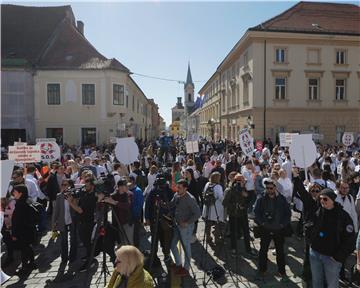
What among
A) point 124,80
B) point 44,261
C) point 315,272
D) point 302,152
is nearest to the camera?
point 315,272

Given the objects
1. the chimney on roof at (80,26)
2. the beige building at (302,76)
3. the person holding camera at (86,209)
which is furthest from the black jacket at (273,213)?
the chimney on roof at (80,26)

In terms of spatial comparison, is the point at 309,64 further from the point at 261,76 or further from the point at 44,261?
the point at 44,261

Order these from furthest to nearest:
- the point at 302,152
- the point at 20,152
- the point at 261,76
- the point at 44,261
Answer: the point at 261,76
the point at 20,152
the point at 302,152
the point at 44,261

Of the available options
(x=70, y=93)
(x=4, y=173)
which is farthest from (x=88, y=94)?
(x=4, y=173)

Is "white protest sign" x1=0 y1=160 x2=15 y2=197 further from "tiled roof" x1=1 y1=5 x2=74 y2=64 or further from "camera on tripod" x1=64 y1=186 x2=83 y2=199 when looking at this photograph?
"tiled roof" x1=1 y1=5 x2=74 y2=64

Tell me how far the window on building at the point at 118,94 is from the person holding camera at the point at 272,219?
84.3 feet

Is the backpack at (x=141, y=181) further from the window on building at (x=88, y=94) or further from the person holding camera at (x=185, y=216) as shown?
the window on building at (x=88, y=94)

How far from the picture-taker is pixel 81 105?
2986 centimetres

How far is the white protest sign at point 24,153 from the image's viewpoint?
9336mm

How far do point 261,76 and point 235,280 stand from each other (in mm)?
24479

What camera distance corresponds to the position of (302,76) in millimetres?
28891

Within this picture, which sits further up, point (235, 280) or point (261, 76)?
point (261, 76)

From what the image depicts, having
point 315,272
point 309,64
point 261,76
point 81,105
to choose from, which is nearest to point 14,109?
point 81,105

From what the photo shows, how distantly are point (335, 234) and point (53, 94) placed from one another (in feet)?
95.5
